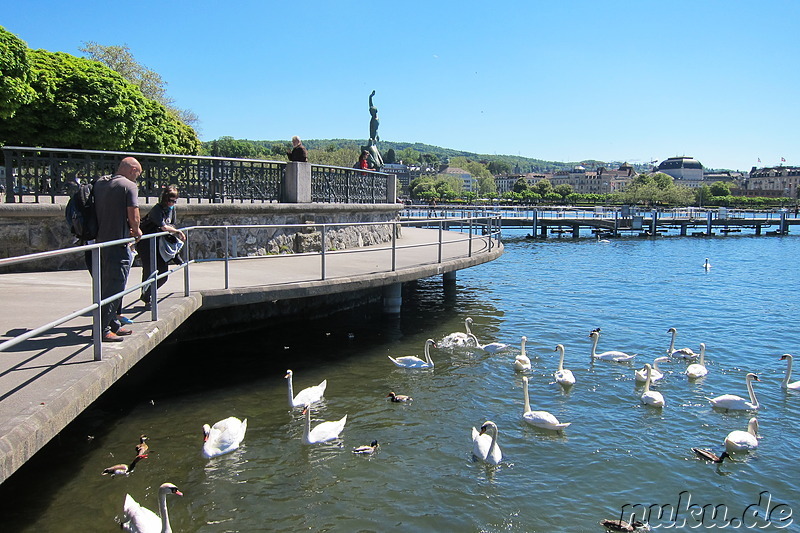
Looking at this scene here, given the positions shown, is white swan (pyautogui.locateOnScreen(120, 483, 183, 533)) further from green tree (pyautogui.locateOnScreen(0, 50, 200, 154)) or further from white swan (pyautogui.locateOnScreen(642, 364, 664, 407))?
green tree (pyautogui.locateOnScreen(0, 50, 200, 154))

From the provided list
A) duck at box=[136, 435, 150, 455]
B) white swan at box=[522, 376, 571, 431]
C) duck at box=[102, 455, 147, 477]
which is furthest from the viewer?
white swan at box=[522, 376, 571, 431]

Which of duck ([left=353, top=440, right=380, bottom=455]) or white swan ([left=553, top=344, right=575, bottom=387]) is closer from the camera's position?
duck ([left=353, top=440, right=380, bottom=455])

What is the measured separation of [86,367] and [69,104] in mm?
26822

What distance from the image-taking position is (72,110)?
93.2 ft

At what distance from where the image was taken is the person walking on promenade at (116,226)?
682 cm

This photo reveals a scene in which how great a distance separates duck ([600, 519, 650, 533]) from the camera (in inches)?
254

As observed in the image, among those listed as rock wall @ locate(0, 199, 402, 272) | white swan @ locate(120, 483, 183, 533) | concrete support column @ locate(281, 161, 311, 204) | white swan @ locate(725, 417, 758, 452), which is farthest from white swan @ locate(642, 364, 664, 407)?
concrete support column @ locate(281, 161, 311, 204)

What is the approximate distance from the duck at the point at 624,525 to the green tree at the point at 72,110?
2801 centimetres

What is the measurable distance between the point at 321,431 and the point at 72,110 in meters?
26.0

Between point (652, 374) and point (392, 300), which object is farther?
point (392, 300)

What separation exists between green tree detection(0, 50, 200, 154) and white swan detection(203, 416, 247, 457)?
24.1m

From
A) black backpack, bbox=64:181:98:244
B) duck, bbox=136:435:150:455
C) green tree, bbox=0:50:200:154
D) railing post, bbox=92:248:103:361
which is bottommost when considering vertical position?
duck, bbox=136:435:150:455

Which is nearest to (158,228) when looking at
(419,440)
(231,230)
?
(419,440)

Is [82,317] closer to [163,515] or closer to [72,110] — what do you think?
[163,515]
